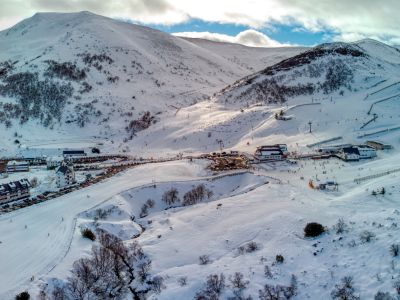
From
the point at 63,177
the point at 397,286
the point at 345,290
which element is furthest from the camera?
the point at 63,177

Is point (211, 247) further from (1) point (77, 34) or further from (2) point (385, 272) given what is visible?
(1) point (77, 34)

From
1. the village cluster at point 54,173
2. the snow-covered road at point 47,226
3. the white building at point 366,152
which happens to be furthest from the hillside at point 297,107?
the snow-covered road at point 47,226

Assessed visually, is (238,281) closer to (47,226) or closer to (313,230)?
(313,230)

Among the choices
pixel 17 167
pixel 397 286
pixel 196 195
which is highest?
pixel 17 167

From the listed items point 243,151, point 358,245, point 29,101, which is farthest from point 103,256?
point 29,101

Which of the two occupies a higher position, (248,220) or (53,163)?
(53,163)

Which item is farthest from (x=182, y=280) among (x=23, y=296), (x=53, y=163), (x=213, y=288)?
(x=53, y=163)

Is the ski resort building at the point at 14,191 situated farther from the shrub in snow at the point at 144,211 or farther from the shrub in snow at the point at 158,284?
the shrub in snow at the point at 158,284
